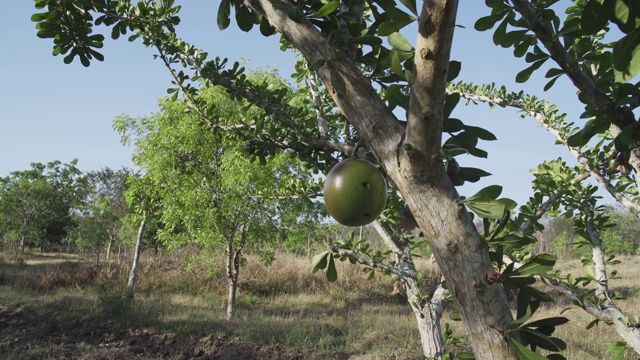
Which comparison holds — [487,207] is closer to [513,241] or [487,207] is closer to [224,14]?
[513,241]

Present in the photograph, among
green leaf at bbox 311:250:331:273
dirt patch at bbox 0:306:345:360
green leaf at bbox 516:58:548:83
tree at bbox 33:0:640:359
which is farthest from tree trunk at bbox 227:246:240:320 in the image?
green leaf at bbox 516:58:548:83

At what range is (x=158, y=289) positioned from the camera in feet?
35.9

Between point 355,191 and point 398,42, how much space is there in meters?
0.28

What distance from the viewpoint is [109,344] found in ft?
19.6

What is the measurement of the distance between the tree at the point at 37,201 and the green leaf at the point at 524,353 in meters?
23.7

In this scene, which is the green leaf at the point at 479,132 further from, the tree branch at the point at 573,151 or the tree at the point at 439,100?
the tree branch at the point at 573,151

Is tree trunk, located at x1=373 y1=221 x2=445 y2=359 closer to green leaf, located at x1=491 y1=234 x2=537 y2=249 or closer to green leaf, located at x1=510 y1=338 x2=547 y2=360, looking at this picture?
green leaf, located at x1=491 y1=234 x2=537 y2=249

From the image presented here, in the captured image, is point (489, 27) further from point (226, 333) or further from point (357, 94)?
point (226, 333)

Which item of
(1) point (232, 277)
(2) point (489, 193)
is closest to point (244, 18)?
(2) point (489, 193)

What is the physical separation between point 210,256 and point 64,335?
10.9 ft

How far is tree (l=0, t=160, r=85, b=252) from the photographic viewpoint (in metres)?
21.2

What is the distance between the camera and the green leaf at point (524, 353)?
1.80 feet

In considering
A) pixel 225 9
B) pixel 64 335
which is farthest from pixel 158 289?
pixel 225 9

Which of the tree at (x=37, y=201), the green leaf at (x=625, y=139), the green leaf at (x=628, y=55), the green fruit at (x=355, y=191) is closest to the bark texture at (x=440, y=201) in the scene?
the green fruit at (x=355, y=191)
